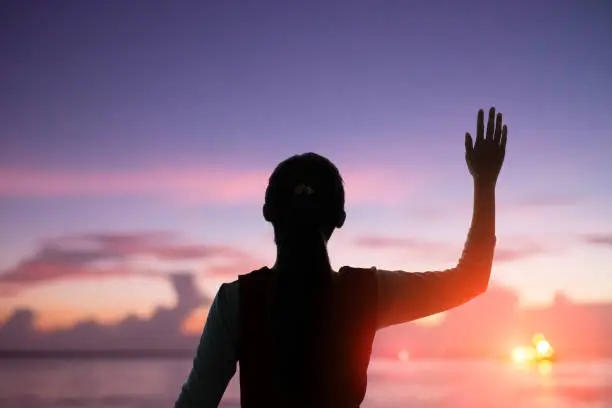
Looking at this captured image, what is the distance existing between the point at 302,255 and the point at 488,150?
26.5 inches

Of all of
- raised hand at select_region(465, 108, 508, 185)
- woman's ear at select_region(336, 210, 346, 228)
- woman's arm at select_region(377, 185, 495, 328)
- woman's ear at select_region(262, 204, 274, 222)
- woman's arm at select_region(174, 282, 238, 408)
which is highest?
raised hand at select_region(465, 108, 508, 185)

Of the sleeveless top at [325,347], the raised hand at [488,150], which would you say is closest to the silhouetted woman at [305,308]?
the sleeveless top at [325,347]

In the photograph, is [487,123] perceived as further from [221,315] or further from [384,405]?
[384,405]

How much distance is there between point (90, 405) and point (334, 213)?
200 feet

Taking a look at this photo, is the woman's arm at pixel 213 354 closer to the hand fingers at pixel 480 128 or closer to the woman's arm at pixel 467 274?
the woman's arm at pixel 467 274

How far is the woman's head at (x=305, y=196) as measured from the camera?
1.78 meters

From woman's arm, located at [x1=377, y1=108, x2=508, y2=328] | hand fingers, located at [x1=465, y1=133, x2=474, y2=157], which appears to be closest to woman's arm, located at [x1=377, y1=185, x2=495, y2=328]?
woman's arm, located at [x1=377, y1=108, x2=508, y2=328]

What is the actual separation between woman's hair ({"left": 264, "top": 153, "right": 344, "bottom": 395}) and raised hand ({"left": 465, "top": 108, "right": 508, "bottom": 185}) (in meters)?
0.45

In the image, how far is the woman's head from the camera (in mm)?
1784

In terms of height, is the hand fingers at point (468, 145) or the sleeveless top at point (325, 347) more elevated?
the hand fingers at point (468, 145)

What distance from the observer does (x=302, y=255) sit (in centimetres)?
179

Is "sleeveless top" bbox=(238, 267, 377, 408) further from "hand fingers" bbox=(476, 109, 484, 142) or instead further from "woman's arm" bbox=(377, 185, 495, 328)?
"hand fingers" bbox=(476, 109, 484, 142)

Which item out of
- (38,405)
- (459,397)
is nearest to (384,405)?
(459,397)

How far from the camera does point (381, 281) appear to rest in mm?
1797
